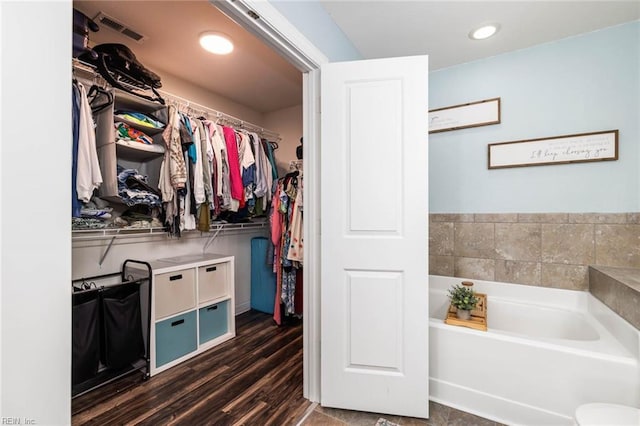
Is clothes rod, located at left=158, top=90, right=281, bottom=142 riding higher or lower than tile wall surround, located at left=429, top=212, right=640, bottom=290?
higher

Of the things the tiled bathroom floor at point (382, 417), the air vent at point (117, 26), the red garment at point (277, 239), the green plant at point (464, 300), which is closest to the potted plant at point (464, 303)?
the green plant at point (464, 300)

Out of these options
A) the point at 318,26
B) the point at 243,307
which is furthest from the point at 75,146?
the point at 243,307

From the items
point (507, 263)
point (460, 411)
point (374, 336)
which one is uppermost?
point (507, 263)

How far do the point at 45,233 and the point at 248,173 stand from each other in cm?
199

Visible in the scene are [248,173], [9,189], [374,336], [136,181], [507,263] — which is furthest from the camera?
[248,173]

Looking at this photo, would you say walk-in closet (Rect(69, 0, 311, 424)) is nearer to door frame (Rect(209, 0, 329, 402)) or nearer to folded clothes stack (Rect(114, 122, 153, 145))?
folded clothes stack (Rect(114, 122, 153, 145))

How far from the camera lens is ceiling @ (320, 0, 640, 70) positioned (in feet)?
5.26

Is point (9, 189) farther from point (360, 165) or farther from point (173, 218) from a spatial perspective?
point (173, 218)

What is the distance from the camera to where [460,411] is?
5.14 ft

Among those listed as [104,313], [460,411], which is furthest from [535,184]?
[104,313]

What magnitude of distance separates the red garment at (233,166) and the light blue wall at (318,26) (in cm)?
118

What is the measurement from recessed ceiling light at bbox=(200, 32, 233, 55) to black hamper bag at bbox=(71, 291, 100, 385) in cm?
187

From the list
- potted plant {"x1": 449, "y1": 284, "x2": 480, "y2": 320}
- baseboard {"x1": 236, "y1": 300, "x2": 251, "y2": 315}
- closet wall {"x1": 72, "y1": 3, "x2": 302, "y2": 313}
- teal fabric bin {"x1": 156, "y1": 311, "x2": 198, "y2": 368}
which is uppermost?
closet wall {"x1": 72, "y1": 3, "x2": 302, "y2": 313}

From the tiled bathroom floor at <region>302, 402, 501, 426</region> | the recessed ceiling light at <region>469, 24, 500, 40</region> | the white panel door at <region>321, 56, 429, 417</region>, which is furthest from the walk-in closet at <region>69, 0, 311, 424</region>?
the recessed ceiling light at <region>469, 24, 500, 40</region>
